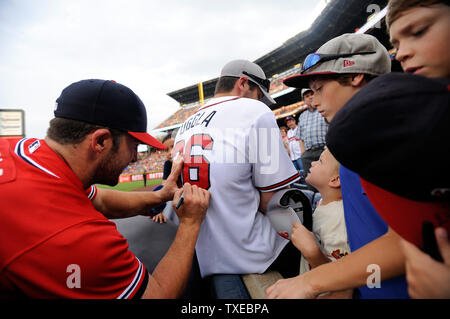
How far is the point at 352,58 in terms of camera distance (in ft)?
3.92

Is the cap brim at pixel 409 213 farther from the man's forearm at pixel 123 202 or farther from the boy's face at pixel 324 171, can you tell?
the man's forearm at pixel 123 202

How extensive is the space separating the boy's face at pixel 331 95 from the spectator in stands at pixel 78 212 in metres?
0.94

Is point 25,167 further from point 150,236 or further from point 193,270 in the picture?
point 193,270

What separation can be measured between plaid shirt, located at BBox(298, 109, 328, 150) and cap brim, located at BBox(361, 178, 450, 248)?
3.55 meters

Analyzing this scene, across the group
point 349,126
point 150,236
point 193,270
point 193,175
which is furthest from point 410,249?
point 150,236

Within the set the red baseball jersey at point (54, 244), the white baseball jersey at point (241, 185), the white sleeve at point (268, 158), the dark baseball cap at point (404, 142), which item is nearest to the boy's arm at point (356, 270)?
the dark baseball cap at point (404, 142)

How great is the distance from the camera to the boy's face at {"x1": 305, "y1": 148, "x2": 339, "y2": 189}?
1.41 m

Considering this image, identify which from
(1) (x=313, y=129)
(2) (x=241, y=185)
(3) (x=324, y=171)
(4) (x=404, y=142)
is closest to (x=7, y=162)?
(2) (x=241, y=185)

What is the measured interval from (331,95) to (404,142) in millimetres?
951

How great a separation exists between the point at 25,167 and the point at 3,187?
139 millimetres

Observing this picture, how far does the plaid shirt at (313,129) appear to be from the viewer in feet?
12.7

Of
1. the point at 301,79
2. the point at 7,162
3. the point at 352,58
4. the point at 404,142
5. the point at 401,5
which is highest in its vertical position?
the point at 401,5

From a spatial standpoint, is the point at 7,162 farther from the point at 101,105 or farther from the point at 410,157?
the point at 410,157

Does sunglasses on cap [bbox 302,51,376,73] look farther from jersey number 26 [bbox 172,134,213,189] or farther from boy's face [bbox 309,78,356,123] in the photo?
jersey number 26 [bbox 172,134,213,189]
